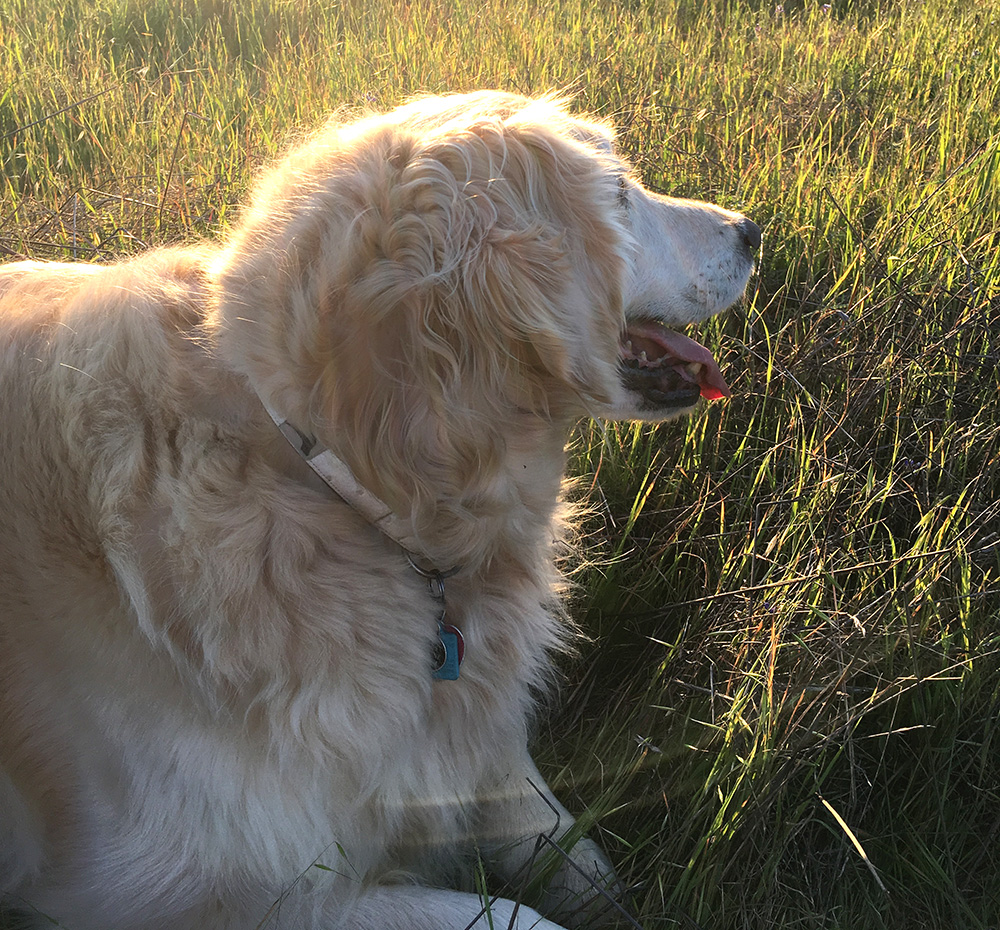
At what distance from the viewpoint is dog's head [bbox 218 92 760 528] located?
4.94 feet

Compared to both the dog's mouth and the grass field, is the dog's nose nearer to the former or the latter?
the dog's mouth

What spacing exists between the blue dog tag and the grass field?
42cm

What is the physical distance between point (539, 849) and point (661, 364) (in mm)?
1014

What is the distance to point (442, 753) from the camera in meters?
1.75

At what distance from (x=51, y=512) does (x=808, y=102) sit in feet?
12.5

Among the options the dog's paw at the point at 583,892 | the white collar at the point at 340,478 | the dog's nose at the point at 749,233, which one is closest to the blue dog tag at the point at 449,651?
the white collar at the point at 340,478

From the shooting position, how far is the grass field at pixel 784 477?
180 cm

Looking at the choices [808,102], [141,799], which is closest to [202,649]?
[141,799]

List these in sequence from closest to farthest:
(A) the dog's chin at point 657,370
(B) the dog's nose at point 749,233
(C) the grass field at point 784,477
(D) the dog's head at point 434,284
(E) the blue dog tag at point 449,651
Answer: (D) the dog's head at point 434,284 → (E) the blue dog tag at point 449,651 → (C) the grass field at point 784,477 → (A) the dog's chin at point 657,370 → (B) the dog's nose at point 749,233

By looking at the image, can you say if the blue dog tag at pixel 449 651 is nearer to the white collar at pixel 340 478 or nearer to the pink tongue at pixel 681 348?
the white collar at pixel 340 478

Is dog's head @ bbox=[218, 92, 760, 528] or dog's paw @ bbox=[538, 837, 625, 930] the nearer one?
dog's head @ bbox=[218, 92, 760, 528]

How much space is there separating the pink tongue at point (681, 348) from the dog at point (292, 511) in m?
0.23

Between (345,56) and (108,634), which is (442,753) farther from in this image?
(345,56)

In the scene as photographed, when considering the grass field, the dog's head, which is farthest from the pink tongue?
the grass field
